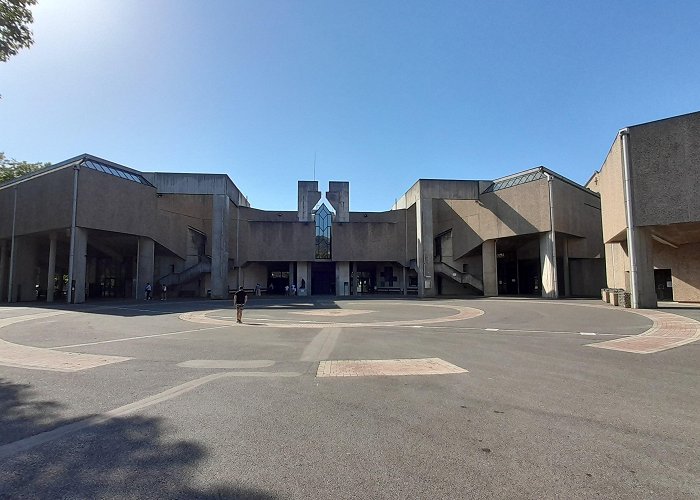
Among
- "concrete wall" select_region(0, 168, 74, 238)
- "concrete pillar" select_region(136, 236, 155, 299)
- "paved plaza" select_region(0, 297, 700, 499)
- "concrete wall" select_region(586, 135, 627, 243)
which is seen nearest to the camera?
"paved plaza" select_region(0, 297, 700, 499)

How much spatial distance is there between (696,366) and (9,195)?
160ft

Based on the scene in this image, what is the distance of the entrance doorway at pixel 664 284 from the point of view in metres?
34.3

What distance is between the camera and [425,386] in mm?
6883

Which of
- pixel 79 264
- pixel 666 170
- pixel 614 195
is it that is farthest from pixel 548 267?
pixel 79 264

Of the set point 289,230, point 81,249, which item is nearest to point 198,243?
point 289,230

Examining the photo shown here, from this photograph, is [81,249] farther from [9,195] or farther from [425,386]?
[425,386]

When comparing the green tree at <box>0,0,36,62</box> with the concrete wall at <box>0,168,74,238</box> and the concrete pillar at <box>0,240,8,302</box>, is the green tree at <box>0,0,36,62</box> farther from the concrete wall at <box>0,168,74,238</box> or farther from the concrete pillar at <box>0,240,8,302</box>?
the concrete pillar at <box>0,240,8,302</box>

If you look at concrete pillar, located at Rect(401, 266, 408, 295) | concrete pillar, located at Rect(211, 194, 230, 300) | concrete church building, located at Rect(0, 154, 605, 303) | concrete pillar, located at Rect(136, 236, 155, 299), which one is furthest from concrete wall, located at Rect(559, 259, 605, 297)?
concrete pillar, located at Rect(136, 236, 155, 299)

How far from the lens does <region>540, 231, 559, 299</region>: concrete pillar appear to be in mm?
36081

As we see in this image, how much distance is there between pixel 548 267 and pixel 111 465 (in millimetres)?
38878

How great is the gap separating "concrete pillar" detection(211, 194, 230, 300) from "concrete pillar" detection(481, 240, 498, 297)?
92.1ft

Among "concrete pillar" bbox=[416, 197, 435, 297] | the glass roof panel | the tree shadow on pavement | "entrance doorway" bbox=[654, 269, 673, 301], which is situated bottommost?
the tree shadow on pavement

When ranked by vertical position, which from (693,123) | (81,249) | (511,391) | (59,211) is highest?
(693,123)

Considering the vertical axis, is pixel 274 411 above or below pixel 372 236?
below
